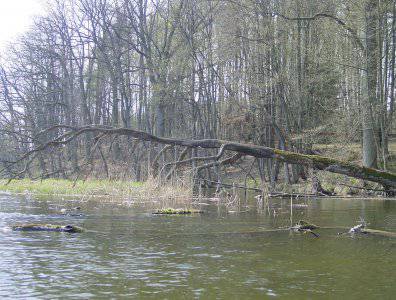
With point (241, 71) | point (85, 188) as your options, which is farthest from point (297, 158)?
point (241, 71)

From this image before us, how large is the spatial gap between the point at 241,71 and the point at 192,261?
2206 centimetres

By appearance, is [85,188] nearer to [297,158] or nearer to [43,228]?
[43,228]

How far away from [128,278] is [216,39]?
2576cm

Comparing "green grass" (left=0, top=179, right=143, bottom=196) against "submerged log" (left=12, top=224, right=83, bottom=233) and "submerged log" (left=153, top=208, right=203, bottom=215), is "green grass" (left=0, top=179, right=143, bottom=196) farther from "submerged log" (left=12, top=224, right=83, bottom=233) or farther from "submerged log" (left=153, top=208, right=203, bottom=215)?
"submerged log" (left=12, top=224, right=83, bottom=233)

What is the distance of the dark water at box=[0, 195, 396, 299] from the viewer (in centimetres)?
693

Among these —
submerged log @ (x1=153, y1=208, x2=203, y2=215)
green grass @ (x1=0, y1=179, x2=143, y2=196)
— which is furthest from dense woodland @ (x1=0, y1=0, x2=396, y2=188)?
submerged log @ (x1=153, y1=208, x2=203, y2=215)

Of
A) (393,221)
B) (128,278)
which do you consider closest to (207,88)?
(393,221)

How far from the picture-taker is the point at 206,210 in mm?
17250

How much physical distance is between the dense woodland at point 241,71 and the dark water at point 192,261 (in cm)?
405

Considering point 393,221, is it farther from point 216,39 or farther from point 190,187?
point 216,39

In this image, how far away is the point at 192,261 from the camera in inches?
344

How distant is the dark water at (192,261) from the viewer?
693 cm

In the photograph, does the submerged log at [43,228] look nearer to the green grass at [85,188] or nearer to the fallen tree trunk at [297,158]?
the fallen tree trunk at [297,158]

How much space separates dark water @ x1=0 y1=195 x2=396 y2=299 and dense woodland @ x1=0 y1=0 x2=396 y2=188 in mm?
4052
